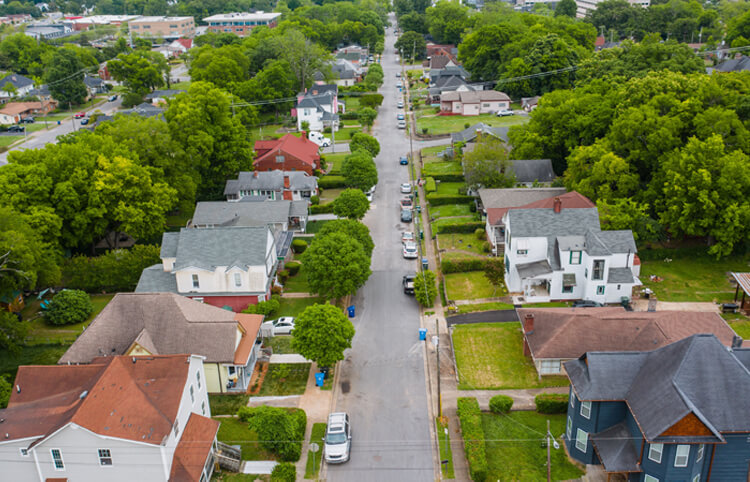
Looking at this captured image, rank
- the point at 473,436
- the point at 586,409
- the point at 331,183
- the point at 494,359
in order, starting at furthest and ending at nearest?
the point at 331,183
the point at 494,359
the point at 473,436
the point at 586,409

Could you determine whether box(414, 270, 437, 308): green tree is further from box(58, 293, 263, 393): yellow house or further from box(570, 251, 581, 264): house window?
box(58, 293, 263, 393): yellow house

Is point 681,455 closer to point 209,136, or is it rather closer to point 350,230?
point 350,230

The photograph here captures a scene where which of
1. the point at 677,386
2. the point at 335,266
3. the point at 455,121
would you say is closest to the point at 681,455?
the point at 677,386

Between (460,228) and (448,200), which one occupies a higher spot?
(448,200)

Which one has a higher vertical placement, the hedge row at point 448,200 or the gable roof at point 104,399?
the gable roof at point 104,399

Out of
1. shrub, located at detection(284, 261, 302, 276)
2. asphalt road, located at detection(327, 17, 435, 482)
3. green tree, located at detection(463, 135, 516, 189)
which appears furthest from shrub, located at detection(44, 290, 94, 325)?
green tree, located at detection(463, 135, 516, 189)

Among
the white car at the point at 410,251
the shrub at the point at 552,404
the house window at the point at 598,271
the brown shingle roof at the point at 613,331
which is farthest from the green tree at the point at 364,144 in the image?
the shrub at the point at 552,404

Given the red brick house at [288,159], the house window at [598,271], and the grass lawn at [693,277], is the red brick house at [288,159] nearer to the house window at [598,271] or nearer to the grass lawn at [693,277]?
the house window at [598,271]
